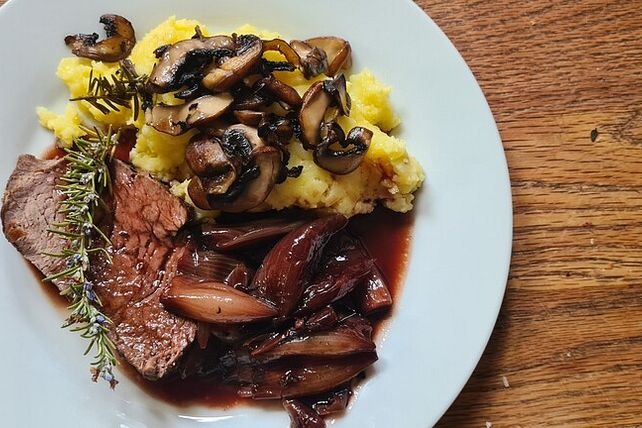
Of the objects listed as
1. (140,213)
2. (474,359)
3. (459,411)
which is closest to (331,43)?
(140,213)

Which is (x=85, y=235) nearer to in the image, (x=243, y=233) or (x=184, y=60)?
(x=243, y=233)

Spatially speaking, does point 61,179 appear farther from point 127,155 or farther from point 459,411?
point 459,411

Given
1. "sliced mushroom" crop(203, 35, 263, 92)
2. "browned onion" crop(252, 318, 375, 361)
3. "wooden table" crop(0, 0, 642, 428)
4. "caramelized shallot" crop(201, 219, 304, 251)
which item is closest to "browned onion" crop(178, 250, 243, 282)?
"caramelized shallot" crop(201, 219, 304, 251)

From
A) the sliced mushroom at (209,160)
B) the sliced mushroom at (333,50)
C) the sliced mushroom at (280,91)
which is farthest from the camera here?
the sliced mushroom at (333,50)

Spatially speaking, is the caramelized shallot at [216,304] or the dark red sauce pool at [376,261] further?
the dark red sauce pool at [376,261]

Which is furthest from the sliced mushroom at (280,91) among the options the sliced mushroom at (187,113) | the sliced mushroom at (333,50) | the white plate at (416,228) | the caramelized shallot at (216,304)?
the caramelized shallot at (216,304)

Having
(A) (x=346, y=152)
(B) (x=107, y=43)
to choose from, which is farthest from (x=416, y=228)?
(B) (x=107, y=43)

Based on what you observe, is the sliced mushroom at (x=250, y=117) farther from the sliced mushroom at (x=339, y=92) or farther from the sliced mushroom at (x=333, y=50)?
the sliced mushroom at (x=333, y=50)
